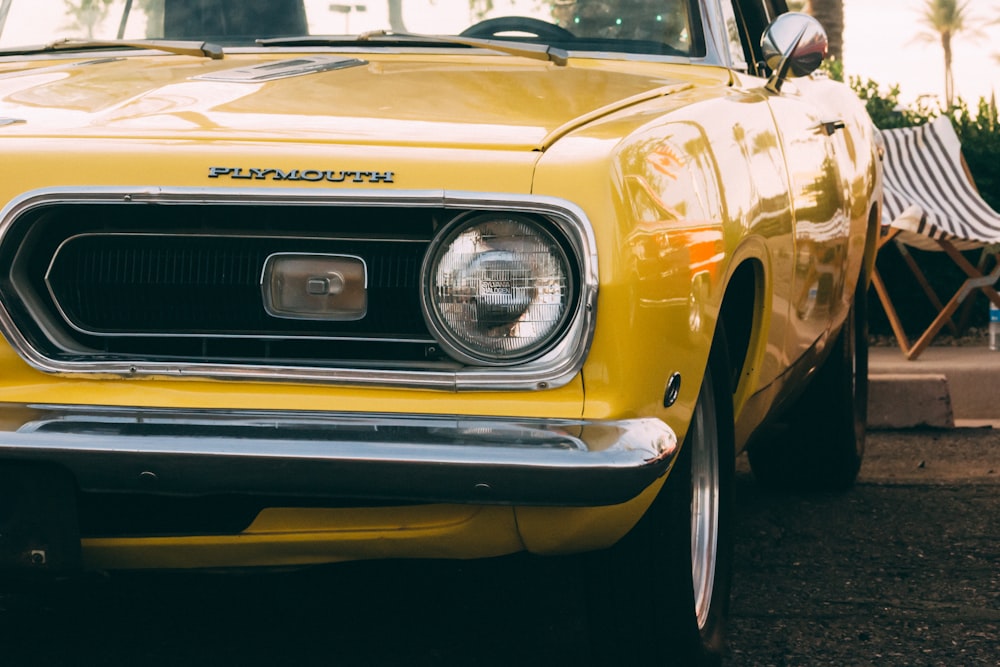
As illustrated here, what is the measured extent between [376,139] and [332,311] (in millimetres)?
290

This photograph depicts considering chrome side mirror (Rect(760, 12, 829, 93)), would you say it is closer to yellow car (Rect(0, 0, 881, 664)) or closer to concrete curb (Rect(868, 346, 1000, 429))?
yellow car (Rect(0, 0, 881, 664))

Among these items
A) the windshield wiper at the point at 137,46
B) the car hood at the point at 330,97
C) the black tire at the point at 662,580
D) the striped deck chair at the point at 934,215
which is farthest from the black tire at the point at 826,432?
the striped deck chair at the point at 934,215

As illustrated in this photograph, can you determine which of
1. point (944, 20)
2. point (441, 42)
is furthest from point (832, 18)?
point (944, 20)

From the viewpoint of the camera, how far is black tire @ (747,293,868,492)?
480 cm

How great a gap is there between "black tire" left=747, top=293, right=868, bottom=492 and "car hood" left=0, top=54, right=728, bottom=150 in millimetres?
1578

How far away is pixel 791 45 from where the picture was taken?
3783 millimetres

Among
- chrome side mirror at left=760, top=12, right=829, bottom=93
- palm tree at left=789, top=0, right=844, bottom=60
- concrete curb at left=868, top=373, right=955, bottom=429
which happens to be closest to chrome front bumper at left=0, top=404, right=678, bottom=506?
chrome side mirror at left=760, top=12, right=829, bottom=93

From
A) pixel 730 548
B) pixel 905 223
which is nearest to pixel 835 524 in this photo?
pixel 730 548

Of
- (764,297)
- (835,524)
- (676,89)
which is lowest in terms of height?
(835,524)

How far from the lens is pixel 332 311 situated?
2568 millimetres

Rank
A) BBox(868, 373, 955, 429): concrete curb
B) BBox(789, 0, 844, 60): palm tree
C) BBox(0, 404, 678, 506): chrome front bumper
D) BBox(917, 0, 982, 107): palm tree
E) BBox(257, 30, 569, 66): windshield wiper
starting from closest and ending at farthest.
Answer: BBox(0, 404, 678, 506): chrome front bumper → BBox(257, 30, 569, 66): windshield wiper → BBox(868, 373, 955, 429): concrete curb → BBox(789, 0, 844, 60): palm tree → BBox(917, 0, 982, 107): palm tree

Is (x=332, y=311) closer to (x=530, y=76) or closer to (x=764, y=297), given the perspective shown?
(x=530, y=76)

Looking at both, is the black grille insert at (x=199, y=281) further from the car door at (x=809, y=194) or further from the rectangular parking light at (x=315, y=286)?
the car door at (x=809, y=194)

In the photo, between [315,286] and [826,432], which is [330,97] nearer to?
[315,286]
